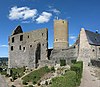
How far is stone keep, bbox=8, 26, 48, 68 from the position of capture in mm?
59625

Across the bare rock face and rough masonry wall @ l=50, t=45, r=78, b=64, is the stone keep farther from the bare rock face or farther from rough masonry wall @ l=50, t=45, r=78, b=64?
rough masonry wall @ l=50, t=45, r=78, b=64

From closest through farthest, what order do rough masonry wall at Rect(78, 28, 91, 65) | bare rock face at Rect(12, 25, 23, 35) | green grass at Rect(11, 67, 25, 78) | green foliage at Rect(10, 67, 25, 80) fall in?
rough masonry wall at Rect(78, 28, 91, 65)
green foliage at Rect(10, 67, 25, 80)
green grass at Rect(11, 67, 25, 78)
bare rock face at Rect(12, 25, 23, 35)

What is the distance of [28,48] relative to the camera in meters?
63.1

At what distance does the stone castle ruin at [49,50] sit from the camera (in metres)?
53.2

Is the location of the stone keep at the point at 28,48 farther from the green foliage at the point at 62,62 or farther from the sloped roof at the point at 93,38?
the sloped roof at the point at 93,38

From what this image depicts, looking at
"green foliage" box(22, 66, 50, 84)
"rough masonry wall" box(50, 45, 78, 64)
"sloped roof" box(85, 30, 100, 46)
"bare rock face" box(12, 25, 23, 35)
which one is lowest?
"green foliage" box(22, 66, 50, 84)

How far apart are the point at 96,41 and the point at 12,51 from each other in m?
27.2

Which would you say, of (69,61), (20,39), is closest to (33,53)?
(20,39)

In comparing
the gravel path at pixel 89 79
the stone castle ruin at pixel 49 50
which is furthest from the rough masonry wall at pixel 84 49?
the gravel path at pixel 89 79

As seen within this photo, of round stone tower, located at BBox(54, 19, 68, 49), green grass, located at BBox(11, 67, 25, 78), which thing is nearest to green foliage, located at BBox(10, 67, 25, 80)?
green grass, located at BBox(11, 67, 25, 78)

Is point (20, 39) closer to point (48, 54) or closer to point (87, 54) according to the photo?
point (48, 54)

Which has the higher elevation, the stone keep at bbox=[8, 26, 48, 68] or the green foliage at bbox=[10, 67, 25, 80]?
the stone keep at bbox=[8, 26, 48, 68]

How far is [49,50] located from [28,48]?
20.1ft

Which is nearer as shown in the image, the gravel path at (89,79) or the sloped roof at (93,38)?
the gravel path at (89,79)
